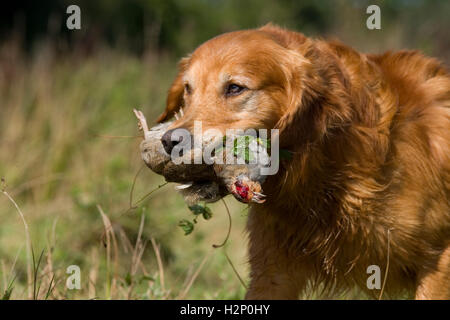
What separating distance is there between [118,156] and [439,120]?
381 cm

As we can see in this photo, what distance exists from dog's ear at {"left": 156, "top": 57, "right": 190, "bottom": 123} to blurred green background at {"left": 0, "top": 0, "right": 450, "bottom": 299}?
0.27m

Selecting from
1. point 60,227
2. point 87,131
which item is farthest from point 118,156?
point 60,227

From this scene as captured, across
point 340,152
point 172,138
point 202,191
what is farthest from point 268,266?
point 172,138

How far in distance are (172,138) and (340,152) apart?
36.0 inches

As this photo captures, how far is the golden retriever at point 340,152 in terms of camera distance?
3320mm

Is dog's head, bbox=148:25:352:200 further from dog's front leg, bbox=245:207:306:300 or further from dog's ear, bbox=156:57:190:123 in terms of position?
dog's front leg, bbox=245:207:306:300

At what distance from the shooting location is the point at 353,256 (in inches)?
137

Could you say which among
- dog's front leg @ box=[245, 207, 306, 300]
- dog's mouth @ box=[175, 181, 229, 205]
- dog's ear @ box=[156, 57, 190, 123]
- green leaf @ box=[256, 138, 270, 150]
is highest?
dog's ear @ box=[156, 57, 190, 123]

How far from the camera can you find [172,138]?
2922 millimetres

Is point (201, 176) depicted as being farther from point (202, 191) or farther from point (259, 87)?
point (259, 87)

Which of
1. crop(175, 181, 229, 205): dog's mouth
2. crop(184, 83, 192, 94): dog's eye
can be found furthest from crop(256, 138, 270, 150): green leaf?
crop(184, 83, 192, 94): dog's eye

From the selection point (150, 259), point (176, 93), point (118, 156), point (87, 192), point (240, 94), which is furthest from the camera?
point (118, 156)

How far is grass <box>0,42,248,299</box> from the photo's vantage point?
4.71m
